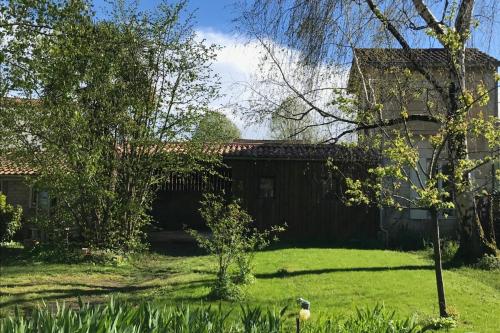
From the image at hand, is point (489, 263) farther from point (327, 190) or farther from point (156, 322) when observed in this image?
point (156, 322)

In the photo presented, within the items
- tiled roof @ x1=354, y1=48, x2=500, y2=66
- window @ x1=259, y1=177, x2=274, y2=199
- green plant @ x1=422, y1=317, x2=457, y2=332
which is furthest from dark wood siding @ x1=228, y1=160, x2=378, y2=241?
green plant @ x1=422, y1=317, x2=457, y2=332

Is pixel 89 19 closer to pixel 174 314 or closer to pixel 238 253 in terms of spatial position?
pixel 238 253

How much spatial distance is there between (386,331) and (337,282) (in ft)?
18.9

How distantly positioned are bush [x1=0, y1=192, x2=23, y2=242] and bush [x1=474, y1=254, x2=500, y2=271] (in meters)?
15.1

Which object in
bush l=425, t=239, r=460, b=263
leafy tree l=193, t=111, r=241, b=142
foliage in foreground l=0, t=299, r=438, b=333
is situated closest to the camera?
foliage in foreground l=0, t=299, r=438, b=333

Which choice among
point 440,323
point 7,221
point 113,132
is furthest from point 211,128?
point 440,323

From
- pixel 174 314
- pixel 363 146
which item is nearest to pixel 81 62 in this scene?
pixel 363 146

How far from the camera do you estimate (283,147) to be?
18.8 m

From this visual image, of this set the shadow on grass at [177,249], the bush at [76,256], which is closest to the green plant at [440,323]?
the bush at [76,256]

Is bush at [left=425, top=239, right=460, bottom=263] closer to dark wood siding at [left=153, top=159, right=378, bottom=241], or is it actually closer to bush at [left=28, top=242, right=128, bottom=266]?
dark wood siding at [left=153, top=159, right=378, bottom=241]

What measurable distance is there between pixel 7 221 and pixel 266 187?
30.2ft

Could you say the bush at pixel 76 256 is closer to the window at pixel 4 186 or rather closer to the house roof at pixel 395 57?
the house roof at pixel 395 57

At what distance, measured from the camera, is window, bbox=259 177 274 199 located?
61.3ft

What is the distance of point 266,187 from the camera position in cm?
1878
